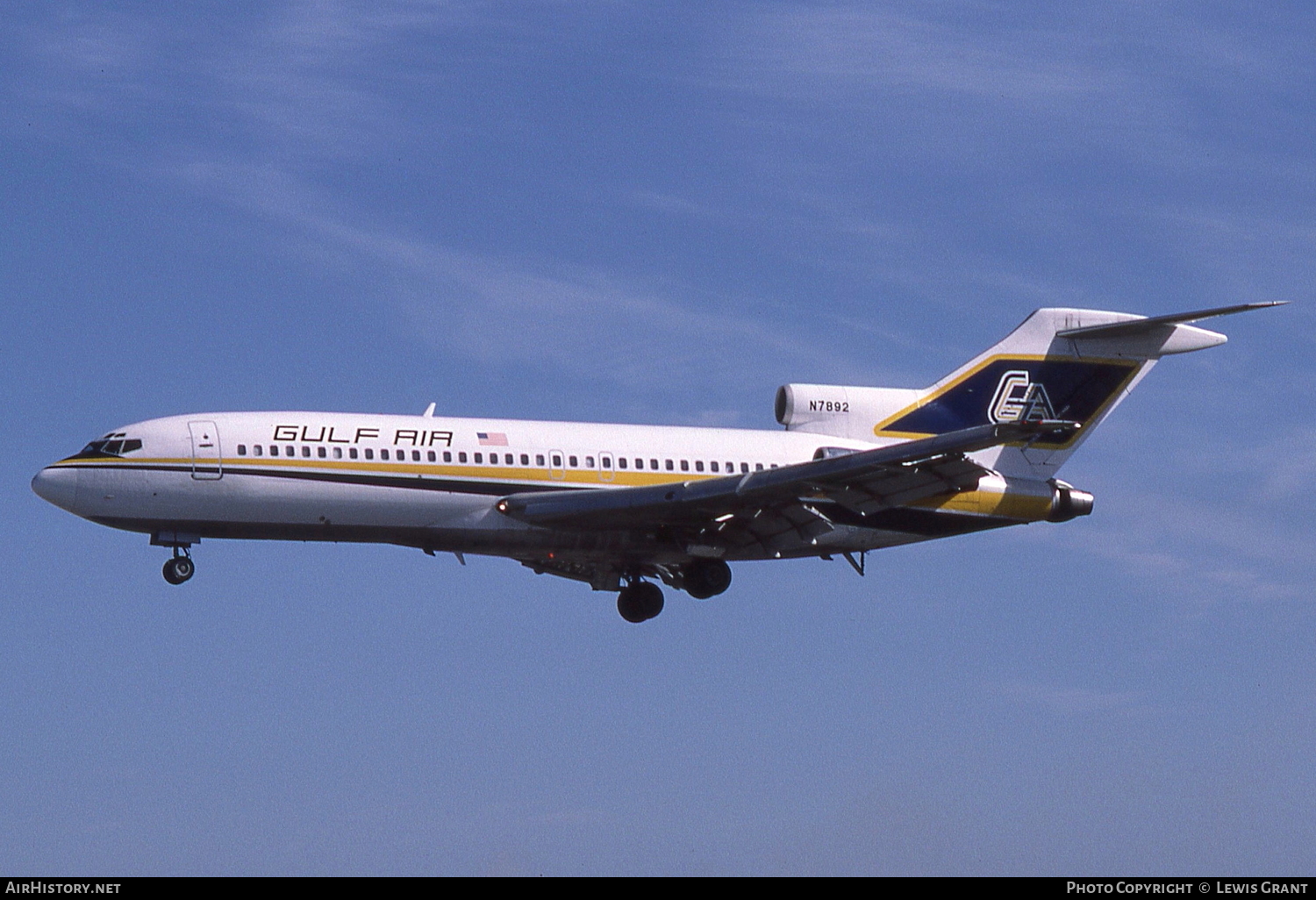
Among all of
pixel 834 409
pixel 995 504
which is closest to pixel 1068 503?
pixel 995 504

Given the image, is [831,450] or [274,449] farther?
[831,450]

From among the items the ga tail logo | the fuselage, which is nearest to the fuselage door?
the fuselage

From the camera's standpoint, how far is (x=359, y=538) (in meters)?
40.5

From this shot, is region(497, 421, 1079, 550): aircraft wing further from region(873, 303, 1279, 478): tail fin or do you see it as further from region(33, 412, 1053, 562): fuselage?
region(873, 303, 1279, 478): tail fin

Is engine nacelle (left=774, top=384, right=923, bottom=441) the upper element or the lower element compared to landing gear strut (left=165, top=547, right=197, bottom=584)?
upper

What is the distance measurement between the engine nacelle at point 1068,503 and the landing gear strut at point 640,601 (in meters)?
9.67

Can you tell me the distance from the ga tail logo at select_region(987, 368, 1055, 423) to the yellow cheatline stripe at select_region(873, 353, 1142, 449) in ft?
1.35

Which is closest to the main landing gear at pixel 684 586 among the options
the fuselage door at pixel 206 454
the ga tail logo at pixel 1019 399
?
the ga tail logo at pixel 1019 399

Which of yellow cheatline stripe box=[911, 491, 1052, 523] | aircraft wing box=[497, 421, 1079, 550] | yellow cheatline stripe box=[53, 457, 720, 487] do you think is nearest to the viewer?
Answer: aircraft wing box=[497, 421, 1079, 550]

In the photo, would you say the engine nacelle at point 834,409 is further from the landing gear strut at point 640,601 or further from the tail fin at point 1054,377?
the landing gear strut at point 640,601

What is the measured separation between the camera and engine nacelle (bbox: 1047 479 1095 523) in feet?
143

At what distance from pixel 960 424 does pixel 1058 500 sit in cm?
366
